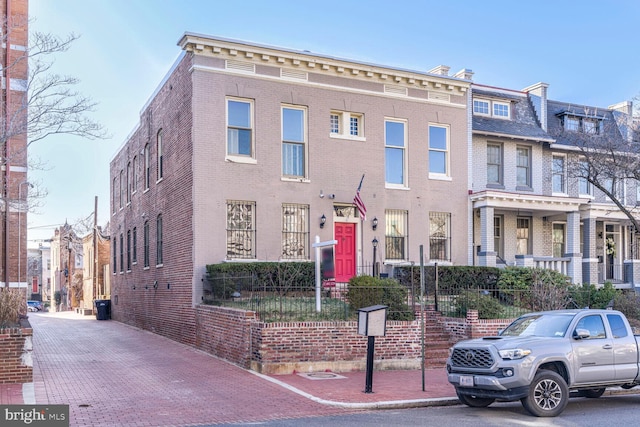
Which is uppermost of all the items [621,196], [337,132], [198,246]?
[337,132]

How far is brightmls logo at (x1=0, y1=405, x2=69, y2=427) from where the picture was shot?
31.4ft

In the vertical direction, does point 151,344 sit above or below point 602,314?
below

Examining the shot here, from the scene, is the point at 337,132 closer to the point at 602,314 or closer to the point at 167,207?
the point at 167,207

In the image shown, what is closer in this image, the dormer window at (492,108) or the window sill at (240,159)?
the window sill at (240,159)

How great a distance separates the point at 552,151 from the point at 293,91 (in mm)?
12227

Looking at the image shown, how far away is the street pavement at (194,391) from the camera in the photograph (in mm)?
10852

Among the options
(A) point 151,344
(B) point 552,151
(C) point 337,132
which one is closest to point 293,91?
(C) point 337,132

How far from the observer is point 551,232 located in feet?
91.3

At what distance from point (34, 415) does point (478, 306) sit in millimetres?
11106

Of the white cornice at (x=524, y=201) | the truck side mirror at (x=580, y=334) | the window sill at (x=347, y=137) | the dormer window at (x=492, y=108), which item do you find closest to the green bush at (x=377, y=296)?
the truck side mirror at (x=580, y=334)

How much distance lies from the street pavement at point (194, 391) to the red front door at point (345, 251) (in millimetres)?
5954

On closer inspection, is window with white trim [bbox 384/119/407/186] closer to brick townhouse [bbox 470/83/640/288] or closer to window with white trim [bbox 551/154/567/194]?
brick townhouse [bbox 470/83/640/288]

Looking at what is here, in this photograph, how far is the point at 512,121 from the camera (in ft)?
89.3

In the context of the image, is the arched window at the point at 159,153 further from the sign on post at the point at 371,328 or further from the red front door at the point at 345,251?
the sign on post at the point at 371,328
